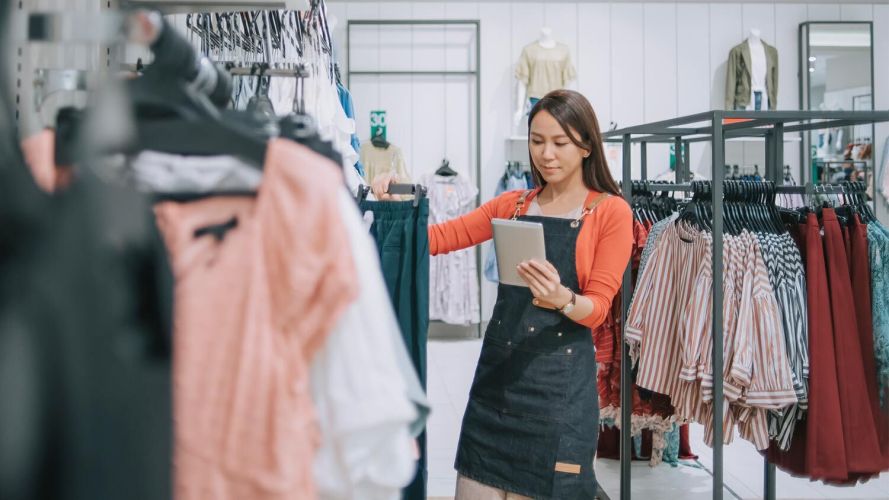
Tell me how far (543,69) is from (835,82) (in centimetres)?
251

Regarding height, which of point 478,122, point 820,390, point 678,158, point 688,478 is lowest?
point 688,478

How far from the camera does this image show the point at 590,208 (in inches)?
74.0

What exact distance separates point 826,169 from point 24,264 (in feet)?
21.8

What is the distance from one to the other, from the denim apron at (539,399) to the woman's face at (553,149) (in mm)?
116

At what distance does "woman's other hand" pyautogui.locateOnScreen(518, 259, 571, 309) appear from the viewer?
1684mm

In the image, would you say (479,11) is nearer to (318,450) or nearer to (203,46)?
(203,46)

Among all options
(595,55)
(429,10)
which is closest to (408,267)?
(429,10)

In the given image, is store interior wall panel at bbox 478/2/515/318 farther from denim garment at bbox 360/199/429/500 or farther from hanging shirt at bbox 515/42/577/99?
denim garment at bbox 360/199/429/500

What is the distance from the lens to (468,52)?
626cm

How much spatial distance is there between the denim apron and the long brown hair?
7 cm

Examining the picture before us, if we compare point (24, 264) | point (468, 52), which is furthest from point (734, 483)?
point (468, 52)

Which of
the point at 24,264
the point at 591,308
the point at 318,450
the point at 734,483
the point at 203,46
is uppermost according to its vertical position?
the point at 203,46

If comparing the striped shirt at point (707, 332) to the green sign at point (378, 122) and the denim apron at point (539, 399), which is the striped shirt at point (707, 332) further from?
the green sign at point (378, 122)

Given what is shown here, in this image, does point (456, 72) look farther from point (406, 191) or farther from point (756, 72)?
point (406, 191)
